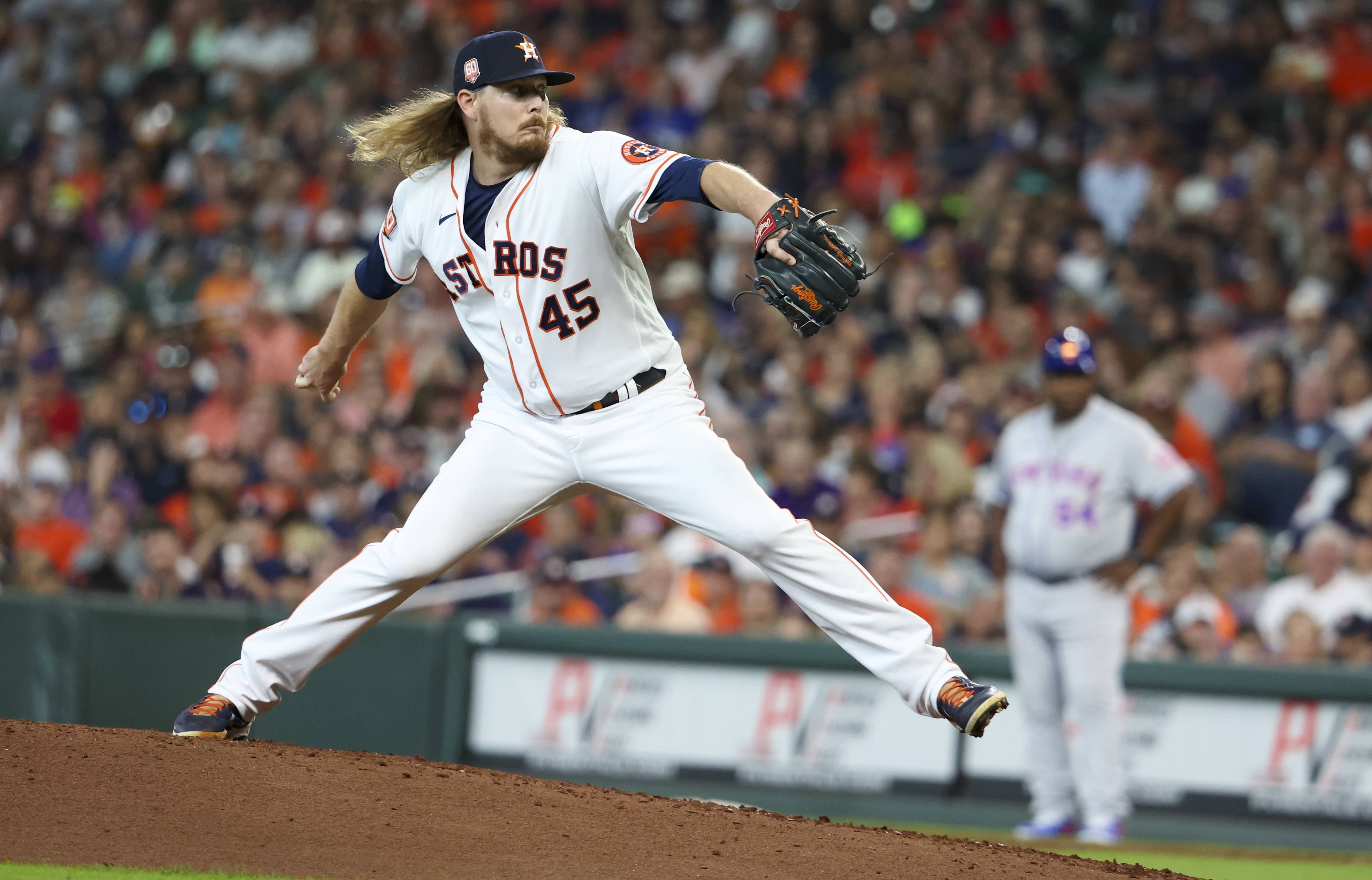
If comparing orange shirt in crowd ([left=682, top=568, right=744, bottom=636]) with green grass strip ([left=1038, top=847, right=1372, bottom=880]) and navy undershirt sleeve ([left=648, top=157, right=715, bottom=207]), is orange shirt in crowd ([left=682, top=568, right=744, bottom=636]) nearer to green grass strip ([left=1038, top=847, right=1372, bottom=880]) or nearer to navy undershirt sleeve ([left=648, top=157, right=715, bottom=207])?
green grass strip ([left=1038, top=847, right=1372, bottom=880])

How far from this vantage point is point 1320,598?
7.90 metres

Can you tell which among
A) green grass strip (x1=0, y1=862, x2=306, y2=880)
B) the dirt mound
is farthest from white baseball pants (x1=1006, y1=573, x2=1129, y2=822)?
green grass strip (x1=0, y1=862, x2=306, y2=880)

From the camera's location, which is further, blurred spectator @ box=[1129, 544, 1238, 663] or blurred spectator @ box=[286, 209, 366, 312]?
blurred spectator @ box=[286, 209, 366, 312]

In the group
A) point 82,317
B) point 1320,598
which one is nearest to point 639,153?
point 1320,598

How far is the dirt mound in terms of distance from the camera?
3.86m

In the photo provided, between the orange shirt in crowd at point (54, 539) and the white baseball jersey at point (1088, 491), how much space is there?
6794 millimetres

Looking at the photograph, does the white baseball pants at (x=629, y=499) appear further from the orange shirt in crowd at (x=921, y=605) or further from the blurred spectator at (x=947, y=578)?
→ the blurred spectator at (x=947, y=578)

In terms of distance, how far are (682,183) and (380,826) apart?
75.5 inches

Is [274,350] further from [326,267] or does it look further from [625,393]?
[625,393]

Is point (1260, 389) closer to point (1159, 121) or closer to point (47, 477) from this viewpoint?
point (1159, 121)

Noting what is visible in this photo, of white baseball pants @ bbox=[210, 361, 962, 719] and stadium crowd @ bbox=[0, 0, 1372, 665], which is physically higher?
stadium crowd @ bbox=[0, 0, 1372, 665]

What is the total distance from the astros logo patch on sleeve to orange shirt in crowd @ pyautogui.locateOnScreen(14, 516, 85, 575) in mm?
7708

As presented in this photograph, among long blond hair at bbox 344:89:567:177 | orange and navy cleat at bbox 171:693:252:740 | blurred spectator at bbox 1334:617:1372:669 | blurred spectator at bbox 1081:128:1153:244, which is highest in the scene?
blurred spectator at bbox 1081:128:1153:244

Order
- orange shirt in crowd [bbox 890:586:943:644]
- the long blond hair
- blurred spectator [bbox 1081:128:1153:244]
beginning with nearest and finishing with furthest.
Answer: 1. the long blond hair
2. orange shirt in crowd [bbox 890:586:943:644]
3. blurred spectator [bbox 1081:128:1153:244]
